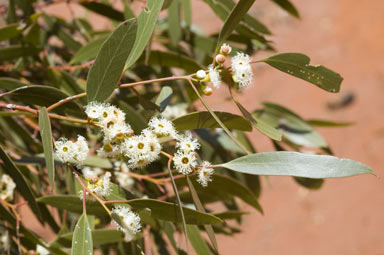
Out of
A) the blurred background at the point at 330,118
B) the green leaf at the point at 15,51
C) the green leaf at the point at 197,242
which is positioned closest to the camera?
the green leaf at the point at 197,242

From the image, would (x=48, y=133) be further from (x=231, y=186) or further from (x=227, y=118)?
(x=231, y=186)

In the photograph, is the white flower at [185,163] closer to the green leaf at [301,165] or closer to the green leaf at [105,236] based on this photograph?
the green leaf at [301,165]

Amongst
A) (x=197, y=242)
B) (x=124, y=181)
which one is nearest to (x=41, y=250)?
(x=124, y=181)

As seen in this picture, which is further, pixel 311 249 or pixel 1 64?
pixel 311 249

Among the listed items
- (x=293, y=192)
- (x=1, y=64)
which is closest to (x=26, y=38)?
(x=1, y=64)

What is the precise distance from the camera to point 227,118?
0.99 m

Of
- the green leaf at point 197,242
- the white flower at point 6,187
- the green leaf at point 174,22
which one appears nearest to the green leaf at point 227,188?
the green leaf at point 197,242

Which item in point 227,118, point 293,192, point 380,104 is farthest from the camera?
point 380,104

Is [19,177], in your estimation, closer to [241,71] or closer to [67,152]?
[67,152]

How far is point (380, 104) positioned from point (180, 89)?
365 centimetres

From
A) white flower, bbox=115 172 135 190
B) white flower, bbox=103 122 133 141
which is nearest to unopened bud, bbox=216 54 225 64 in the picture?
white flower, bbox=103 122 133 141

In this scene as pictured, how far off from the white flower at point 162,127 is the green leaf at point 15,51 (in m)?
0.69

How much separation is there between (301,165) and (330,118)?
4249 mm

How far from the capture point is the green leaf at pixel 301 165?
2.71ft
